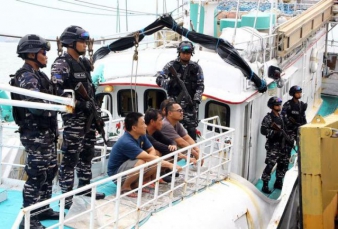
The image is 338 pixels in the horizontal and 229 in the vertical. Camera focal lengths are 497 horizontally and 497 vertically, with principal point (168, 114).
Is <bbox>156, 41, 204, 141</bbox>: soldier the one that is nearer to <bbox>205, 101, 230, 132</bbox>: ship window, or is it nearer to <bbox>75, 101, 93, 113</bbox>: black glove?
<bbox>205, 101, 230, 132</bbox>: ship window

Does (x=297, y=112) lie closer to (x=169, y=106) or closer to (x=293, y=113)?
(x=293, y=113)

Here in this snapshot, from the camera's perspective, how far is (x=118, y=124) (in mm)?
8031

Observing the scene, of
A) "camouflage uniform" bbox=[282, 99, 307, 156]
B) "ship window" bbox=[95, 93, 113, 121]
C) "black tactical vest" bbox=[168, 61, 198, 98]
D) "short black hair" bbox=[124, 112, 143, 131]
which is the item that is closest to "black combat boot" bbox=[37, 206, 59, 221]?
"short black hair" bbox=[124, 112, 143, 131]

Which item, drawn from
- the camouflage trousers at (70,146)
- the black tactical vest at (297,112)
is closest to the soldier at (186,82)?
the camouflage trousers at (70,146)

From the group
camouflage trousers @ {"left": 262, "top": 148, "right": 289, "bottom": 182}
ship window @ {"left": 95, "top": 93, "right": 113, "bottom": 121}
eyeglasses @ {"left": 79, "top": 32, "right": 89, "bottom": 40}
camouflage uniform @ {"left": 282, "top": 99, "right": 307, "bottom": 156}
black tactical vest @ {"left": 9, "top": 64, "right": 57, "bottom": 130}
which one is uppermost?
eyeglasses @ {"left": 79, "top": 32, "right": 89, "bottom": 40}

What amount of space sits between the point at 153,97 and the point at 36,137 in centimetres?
378

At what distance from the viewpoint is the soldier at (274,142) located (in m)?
8.04

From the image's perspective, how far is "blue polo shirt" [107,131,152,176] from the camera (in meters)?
5.14

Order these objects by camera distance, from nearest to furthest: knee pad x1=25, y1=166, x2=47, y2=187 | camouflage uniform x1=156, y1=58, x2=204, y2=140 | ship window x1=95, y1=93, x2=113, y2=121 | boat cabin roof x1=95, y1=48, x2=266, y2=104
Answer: knee pad x1=25, y1=166, x2=47, y2=187 < camouflage uniform x1=156, y1=58, x2=204, y2=140 < boat cabin roof x1=95, y1=48, x2=266, y2=104 < ship window x1=95, y1=93, x2=113, y2=121

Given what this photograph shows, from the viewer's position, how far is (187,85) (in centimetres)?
685

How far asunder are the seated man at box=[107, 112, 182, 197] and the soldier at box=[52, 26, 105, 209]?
1.24ft

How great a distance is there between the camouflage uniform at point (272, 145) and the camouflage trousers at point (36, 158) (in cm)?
436

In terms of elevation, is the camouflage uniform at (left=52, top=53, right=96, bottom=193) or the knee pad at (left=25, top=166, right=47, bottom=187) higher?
the camouflage uniform at (left=52, top=53, right=96, bottom=193)

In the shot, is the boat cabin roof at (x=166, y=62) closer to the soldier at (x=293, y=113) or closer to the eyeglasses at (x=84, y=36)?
the soldier at (x=293, y=113)
